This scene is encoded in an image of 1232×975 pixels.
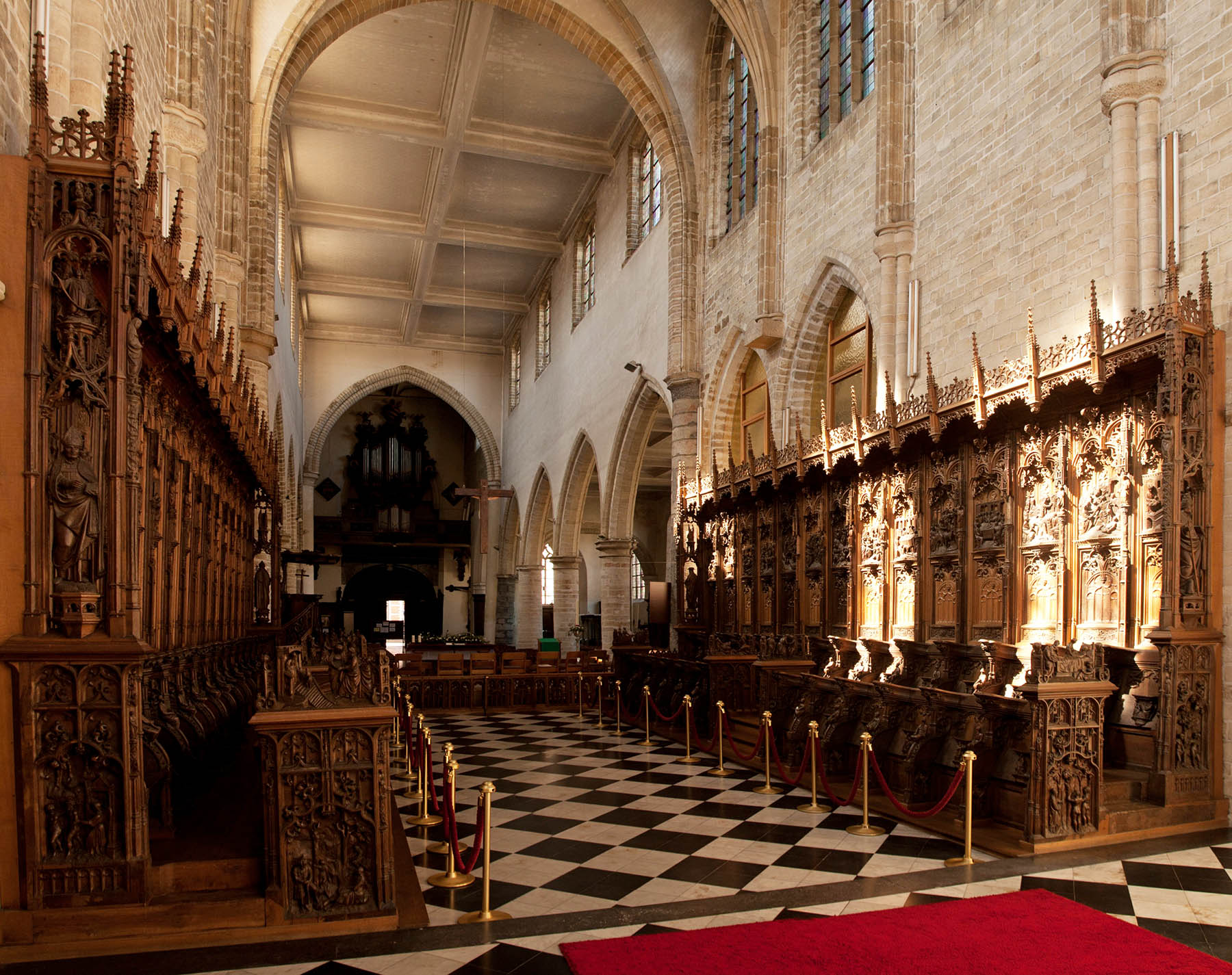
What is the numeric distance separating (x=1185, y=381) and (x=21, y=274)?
22.8 ft

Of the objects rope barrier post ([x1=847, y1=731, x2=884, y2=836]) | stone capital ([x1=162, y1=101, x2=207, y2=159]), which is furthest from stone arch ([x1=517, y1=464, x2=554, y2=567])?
rope barrier post ([x1=847, y1=731, x2=884, y2=836])

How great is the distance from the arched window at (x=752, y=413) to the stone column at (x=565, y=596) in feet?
31.9

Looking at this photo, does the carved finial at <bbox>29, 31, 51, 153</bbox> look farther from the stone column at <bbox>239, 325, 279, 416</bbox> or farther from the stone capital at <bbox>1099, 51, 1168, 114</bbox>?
the stone column at <bbox>239, 325, 279, 416</bbox>

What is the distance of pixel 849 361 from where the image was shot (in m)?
12.5

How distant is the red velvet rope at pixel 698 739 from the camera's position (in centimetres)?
938

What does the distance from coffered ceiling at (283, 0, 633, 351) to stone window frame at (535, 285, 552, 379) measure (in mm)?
510

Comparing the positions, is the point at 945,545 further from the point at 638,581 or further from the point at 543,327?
the point at 638,581

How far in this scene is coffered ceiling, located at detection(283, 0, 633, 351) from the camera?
58.6 feet

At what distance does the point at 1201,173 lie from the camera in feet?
23.1

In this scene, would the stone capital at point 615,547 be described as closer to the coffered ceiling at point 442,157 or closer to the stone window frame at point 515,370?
the coffered ceiling at point 442,157

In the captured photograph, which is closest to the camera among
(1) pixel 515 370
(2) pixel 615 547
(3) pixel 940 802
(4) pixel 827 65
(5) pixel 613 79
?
(3) pixel 940 802

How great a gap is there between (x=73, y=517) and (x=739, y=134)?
13.5 metres

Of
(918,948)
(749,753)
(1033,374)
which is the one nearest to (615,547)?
(749,753)

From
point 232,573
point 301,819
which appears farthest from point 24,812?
point 232,573
